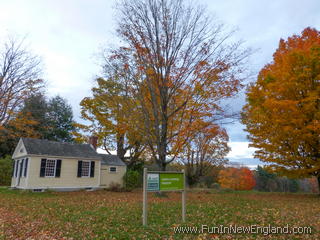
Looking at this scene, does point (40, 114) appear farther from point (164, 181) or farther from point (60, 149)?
point (164, 181)

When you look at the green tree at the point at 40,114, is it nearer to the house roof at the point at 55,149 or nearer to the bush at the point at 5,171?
the bush at the point at 5,171

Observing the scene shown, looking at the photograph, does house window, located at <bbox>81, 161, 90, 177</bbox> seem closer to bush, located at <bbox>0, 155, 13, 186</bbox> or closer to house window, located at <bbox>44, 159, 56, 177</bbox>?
house window, located at <bbox>44, 159, 56, 177</bbox>

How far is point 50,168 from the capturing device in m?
18.6

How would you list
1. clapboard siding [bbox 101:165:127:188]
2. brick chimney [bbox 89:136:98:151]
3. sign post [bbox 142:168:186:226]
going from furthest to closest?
brick chimney [bbox 89:136:98:151]
clapboard siding [bbox 101:165:127:188]
sign post [bbox 142:168:186:226]

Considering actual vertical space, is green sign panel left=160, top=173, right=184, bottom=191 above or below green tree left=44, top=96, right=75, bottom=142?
below

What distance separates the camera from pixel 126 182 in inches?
922

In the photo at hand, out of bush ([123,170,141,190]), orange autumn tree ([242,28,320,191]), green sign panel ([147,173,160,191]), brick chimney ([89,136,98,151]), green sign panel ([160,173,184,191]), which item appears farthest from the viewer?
bush ([123,170,141,190])

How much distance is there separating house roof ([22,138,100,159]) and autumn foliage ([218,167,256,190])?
60.9 feet

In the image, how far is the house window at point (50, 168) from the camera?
18.4 m

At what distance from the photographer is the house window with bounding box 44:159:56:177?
723 inches

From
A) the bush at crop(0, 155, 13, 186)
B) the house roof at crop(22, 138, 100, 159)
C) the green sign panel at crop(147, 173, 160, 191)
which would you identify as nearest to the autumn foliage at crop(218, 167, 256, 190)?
the house roof at crop(22, 138, 100, 159)

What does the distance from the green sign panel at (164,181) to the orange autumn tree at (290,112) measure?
7141 millimetres

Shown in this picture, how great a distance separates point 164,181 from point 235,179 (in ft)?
92.0

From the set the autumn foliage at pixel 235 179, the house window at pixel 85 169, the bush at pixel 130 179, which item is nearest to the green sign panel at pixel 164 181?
the house window at pixel 85 169
